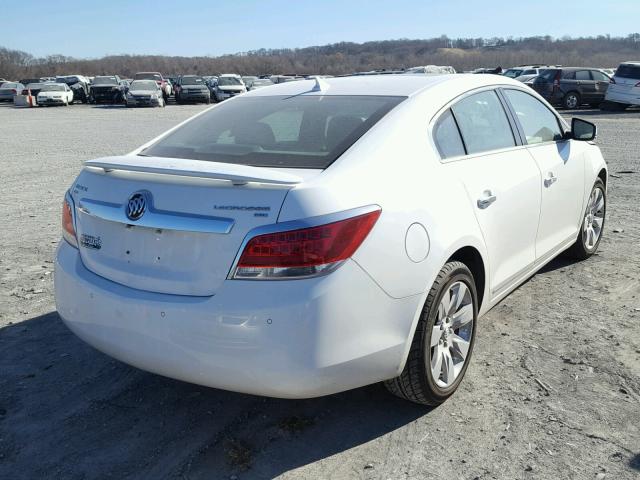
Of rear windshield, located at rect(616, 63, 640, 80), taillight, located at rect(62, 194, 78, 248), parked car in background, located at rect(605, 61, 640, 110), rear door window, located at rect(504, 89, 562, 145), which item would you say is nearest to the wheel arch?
rear door window, located at rect(504, 89, 562, 145)

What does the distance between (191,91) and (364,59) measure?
339 ft

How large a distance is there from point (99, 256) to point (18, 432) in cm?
99

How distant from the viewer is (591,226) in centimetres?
577

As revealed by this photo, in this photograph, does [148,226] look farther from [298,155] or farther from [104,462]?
[104,462]

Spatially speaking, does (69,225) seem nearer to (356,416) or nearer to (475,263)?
(356,416)

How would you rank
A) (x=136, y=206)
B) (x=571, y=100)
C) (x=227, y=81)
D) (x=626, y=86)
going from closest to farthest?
(x=136, y=206), (x=626, y=86), (x=571, y=100), (x=227, y=81)

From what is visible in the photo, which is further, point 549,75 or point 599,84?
point 549,75

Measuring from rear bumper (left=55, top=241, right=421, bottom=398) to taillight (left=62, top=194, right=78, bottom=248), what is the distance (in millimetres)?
432

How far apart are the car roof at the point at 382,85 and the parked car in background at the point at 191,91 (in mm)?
34985

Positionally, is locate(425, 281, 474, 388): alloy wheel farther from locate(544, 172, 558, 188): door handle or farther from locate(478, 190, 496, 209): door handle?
locate(544, 172, 558, 188): door handle

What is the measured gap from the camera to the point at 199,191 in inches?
109

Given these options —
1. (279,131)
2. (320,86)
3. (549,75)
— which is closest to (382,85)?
(320,86)

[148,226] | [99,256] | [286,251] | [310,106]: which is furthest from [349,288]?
[310,106]

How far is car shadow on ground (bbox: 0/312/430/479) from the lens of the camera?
293cm
